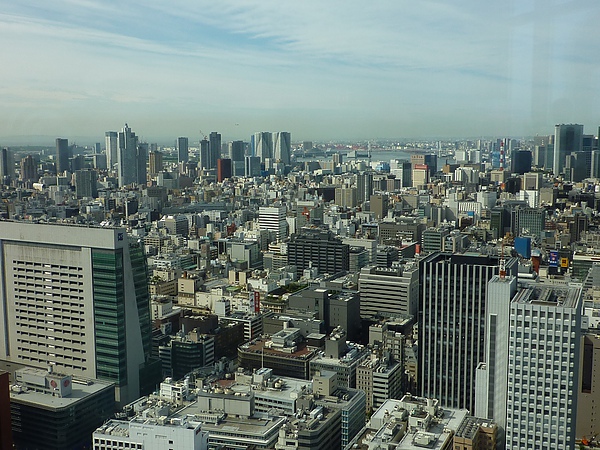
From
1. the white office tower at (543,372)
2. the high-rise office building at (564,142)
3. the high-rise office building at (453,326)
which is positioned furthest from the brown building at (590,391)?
the high-rise office building at (564,142)

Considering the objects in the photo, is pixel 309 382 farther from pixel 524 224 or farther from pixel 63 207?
pixel 524 224

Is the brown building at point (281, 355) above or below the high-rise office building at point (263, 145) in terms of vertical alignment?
below

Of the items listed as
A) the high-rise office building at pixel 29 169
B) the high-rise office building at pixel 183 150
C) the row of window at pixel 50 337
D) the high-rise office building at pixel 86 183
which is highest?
the high-rise office building at pixel 183 150

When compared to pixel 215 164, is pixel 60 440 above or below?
below

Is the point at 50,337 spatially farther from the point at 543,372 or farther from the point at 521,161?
the point at 521,161

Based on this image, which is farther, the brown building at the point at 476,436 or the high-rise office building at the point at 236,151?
the high-rise office building at the point at 236,151

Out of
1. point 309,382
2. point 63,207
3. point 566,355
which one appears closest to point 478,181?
point 63,207

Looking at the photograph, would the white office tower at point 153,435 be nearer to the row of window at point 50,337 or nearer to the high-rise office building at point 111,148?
the row of window at point 50,337
